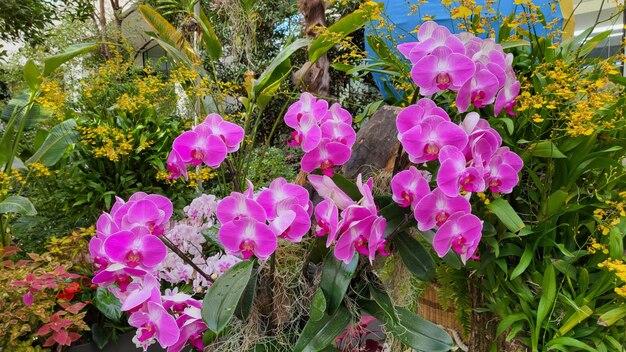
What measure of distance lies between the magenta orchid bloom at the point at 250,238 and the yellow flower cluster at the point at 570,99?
0.47 metres

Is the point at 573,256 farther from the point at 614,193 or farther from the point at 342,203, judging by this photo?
the point at 342,203

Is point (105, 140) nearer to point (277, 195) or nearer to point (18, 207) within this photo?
point (18, 207)

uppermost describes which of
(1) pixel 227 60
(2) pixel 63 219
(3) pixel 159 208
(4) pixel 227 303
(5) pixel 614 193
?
(3) pixel 159 208

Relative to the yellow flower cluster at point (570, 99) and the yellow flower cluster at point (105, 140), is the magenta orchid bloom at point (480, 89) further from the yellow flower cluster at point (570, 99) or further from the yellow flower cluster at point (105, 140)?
the yellow flower cluster at point (105, 140)

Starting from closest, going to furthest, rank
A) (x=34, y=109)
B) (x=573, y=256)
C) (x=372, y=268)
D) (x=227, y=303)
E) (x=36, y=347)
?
(x=227, y=303) < (x=372, y=268) < (x=573, y=256) < (x=36, y=347) < (x=34, y=109)

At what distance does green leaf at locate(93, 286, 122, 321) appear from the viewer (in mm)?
1549

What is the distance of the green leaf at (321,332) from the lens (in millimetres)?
629

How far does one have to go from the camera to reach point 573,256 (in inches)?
36.2

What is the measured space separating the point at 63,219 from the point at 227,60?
359 centimetres

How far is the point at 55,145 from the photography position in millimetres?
2008

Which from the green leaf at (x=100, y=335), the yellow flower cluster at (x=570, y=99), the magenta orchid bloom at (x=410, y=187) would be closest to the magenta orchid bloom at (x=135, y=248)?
the magenta orchid bloom at (x=410, y=187)

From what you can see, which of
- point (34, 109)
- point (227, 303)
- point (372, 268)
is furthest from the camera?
point (34, 109)

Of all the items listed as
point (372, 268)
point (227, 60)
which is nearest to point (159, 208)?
point (372, 268)

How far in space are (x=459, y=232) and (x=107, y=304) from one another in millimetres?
1350
